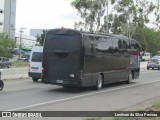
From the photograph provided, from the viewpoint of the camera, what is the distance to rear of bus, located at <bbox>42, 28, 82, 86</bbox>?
19.4 m

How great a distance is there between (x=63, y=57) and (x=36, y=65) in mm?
6507

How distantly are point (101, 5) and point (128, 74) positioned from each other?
4066cm

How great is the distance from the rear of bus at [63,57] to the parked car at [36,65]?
5.60 metres

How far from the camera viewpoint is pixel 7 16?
111m

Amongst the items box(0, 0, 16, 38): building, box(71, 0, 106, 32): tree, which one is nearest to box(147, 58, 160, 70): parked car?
box(71, 0, 106, 32): tree

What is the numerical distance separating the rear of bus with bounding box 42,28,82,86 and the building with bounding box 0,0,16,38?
88.0 metres

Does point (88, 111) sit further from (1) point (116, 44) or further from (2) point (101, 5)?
(2) point (101, 5)

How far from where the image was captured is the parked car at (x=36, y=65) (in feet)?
84.5

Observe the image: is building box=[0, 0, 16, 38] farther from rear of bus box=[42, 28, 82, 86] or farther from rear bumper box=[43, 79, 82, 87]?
rear bumper box=[43, 79, 82, 87]

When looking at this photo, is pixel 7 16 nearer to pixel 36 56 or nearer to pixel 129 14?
pixel 129 14

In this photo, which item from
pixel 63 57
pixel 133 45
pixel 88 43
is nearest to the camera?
pixel 63 57

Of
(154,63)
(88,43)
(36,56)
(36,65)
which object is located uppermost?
(88,43)

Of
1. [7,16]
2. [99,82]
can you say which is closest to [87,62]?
[99,82]

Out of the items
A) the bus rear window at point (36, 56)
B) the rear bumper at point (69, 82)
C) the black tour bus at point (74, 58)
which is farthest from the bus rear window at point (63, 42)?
the bus rear window at point (36, 56)
